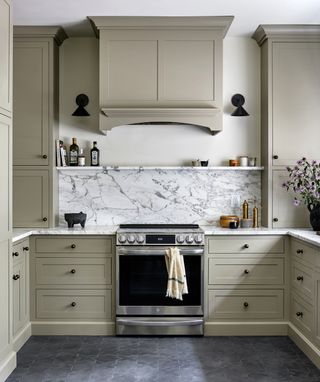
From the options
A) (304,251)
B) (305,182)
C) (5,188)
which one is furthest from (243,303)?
(5,188)

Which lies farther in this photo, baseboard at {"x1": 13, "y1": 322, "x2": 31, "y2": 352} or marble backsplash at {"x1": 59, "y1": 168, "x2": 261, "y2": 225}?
marble backsplash at {"x1": 59, "y1": 168, "x2": 261, "y2": 225}

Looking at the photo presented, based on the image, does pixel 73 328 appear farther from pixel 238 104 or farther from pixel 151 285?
pixel 238 104

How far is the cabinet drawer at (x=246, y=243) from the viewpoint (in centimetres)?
394

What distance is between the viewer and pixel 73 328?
3.93 meters

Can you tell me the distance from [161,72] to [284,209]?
1713 millimetres

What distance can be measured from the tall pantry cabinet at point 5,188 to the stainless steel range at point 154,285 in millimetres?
1019

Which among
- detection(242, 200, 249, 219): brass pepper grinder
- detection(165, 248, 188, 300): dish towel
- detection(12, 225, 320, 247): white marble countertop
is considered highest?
detection(242, 200, 249, 219): brass pepper grinder

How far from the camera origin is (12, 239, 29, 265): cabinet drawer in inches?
139

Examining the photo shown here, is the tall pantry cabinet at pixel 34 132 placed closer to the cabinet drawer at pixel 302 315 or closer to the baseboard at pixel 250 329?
the baseboard at pixel 250 329

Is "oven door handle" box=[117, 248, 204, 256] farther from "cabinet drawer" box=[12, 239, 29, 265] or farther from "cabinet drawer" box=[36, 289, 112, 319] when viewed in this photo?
"cabinet drawer" box=[12, 239, 29, 265]

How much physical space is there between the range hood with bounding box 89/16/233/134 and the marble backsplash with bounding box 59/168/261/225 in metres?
0.59

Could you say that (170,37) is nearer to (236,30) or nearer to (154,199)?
(236,30)

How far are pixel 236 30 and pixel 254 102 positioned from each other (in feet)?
2.32

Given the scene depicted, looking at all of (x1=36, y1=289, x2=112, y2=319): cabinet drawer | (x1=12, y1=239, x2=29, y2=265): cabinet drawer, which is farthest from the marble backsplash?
(x1=36, y1=289, x2=112, y2=319): cabinet drawer
